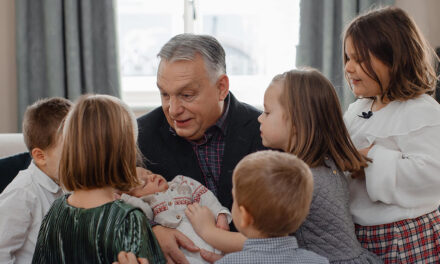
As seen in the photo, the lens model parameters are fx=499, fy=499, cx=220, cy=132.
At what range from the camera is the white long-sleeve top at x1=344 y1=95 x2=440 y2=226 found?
1.62m

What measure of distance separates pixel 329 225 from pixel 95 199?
2.28 feet

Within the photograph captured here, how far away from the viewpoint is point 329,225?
1490 mm

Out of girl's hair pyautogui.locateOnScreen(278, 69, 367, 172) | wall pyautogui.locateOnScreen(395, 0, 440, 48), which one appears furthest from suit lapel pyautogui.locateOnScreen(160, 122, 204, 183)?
wall pyautogui.locateOnScreen(395, 0, 440, 48)

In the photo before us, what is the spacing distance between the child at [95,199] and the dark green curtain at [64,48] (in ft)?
7.16

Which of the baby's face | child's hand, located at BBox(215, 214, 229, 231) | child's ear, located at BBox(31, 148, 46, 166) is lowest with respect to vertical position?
child's hand, located at BBox(215, 214, 229, 231)

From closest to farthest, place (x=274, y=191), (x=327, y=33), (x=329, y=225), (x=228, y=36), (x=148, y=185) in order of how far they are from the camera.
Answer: (x=274, y=191) → (x=329, y=225) → (x=148, y=185) → (x=327, y=33) → (x=228, y=36)

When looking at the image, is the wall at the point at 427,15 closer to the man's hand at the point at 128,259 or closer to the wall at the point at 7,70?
the wall at the point at 7,70

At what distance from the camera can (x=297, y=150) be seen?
157 cm

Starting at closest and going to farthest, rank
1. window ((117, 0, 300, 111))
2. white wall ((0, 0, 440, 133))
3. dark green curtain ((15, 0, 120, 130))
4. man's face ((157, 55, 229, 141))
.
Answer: man's face ((157, 55, 229, 141)) < dark green curtain ((15, 0, 120, 130)) < white wall ((0, 0, 440, 133)) < window ((117, 0, 300, 111))

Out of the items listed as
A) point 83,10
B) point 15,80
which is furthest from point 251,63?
point 15,80

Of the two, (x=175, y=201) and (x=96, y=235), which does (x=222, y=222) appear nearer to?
(x=175, y=201)

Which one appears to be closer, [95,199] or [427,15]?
[95,199]

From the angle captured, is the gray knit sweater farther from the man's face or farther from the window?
the window

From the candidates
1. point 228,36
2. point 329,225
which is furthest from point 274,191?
point 228,36
